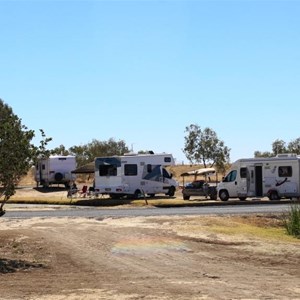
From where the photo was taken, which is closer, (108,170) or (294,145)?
(108,170)

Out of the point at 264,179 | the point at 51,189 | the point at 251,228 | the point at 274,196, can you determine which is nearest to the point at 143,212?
the point at 251,228

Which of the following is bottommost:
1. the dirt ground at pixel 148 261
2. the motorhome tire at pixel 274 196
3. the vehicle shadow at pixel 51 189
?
the dirt ground at pixel 148 261

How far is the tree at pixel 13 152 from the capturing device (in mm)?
14312

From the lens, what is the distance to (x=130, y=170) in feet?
137

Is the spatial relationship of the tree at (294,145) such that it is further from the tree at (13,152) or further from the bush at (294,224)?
the tree at (13,152)

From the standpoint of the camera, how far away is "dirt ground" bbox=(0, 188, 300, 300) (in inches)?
423

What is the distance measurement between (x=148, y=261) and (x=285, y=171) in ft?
84.6

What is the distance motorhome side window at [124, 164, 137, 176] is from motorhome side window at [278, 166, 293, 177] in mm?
9327

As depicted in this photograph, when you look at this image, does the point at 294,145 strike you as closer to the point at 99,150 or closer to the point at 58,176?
the point at 99,150

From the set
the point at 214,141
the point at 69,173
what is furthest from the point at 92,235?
the point at 214,141

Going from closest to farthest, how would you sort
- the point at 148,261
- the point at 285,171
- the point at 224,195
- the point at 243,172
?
the point at 148,261, the point at 285,171, the point at 243,172, the point at 224,195

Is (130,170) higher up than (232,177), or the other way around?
(130,170)

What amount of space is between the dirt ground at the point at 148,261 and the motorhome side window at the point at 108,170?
18032mm

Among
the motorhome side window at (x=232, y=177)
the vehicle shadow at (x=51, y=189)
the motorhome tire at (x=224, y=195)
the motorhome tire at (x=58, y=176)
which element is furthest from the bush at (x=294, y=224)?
the motorhome tire at (x=58, y=176)
